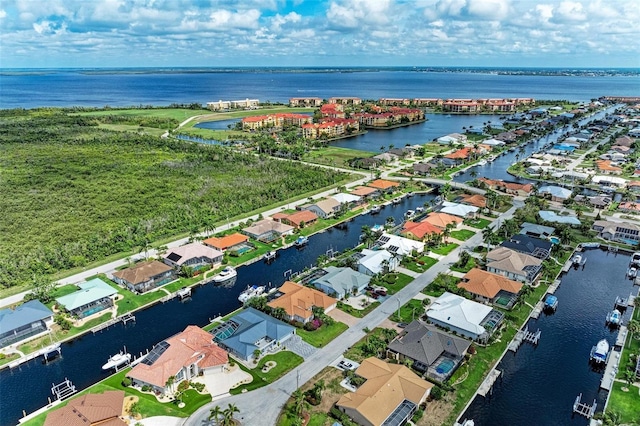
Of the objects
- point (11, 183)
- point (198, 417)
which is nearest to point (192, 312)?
point (198, 417)

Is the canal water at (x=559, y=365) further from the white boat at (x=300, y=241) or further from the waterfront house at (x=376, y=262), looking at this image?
the white boat at (x=300, y=241)

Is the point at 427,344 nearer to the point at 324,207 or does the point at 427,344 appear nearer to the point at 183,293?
the point at 183,293

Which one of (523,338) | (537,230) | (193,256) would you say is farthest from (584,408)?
(193,256)

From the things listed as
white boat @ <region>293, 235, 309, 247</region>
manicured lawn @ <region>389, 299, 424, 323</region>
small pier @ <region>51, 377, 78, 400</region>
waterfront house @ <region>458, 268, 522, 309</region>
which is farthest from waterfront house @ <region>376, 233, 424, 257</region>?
small pier @ <region>51, 377, 78, 400</region>

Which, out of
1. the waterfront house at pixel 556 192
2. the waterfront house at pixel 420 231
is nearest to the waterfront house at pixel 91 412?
the waterfront house at pixel 420 231

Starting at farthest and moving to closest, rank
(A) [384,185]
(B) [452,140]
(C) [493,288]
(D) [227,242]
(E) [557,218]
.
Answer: (B) [452,140] → (A) [384,185] → (E) [557,218] → (D) [227,242] → (C) [493,288]

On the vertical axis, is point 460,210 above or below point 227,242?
above
